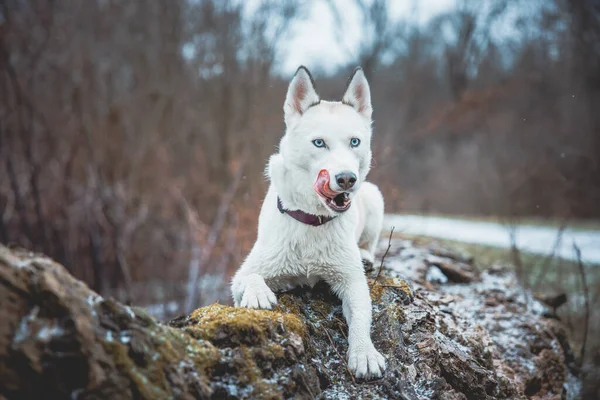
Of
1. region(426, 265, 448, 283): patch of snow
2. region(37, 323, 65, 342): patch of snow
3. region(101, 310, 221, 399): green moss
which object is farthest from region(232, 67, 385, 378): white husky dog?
region(426, 265, 448, 283): patch of snow

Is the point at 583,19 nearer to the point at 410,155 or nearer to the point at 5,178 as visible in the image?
the point at 410,155

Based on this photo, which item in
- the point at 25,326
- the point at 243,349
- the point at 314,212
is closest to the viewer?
the point at 25,326

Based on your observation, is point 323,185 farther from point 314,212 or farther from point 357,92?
point 357,92

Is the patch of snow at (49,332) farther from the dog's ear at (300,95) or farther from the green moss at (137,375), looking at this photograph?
the dog's ear at (300,95)

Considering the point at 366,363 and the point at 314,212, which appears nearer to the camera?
the point at 366,363

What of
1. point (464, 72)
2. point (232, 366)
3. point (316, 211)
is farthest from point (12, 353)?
point (464, 72)

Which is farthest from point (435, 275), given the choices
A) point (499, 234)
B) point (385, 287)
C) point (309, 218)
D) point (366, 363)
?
point (499, 234)

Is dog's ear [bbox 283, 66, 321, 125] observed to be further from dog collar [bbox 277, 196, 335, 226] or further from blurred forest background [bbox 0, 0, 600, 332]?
blurred forest background [bbox 0, 0, 600, 332]

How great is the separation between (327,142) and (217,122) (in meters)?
10.3

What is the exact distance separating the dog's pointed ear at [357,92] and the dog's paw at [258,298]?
4.66ft

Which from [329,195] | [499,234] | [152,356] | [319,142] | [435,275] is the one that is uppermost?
[319,142]

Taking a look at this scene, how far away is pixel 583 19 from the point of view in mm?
12133

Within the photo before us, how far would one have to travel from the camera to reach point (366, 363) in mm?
2410

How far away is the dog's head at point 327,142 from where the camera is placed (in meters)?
2.54
